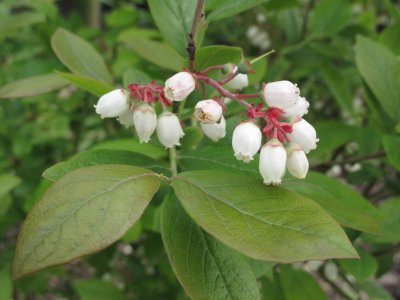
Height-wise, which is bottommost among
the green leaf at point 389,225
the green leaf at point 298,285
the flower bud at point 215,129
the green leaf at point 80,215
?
the green leaf at point 298,285

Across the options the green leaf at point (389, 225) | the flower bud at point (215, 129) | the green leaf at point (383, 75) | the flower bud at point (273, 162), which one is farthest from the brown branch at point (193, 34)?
the green leaf at point (389, 225)

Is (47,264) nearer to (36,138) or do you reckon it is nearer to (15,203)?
(15,203)

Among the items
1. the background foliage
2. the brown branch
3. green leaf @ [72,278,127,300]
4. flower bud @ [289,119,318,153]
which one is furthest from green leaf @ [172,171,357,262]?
green leaf @ [72,278,127,300]

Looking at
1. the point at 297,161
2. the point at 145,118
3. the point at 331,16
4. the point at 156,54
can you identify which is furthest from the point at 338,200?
the point at 331,16

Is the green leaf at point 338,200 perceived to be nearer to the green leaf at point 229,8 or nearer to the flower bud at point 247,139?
the flower bud at point 247,139

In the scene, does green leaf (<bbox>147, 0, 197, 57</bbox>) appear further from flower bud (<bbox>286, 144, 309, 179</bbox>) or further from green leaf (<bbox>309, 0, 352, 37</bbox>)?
green leaf (<bbox>309, 0, 352, 37</bbox>)
